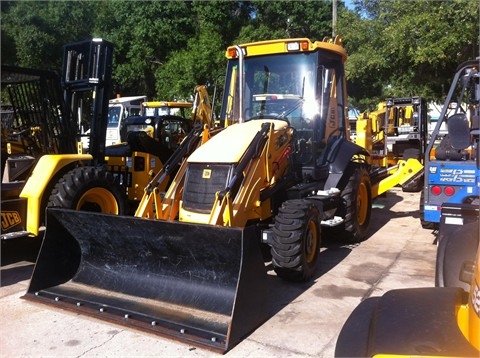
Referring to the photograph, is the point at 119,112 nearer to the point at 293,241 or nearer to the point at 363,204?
the point at 363,204

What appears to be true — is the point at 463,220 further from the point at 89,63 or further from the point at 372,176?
the point at 89,63

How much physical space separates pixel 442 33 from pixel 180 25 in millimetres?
11573

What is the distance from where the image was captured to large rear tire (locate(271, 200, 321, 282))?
4848mm

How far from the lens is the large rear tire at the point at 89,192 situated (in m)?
5.62

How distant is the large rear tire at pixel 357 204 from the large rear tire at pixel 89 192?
313 cm

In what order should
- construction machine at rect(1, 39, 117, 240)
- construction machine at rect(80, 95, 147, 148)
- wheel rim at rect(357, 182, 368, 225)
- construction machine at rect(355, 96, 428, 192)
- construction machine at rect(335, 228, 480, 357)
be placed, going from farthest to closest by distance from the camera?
construction machine at rect(80, 95, 147, 148) → construction machine at rect(355, 96, 428, 192) → wheel rim at rect(357, 182, 368, 225) → construction machine at rect(1, 39, 117, 240) → construction machine at rect(335, 228, 480, 357)

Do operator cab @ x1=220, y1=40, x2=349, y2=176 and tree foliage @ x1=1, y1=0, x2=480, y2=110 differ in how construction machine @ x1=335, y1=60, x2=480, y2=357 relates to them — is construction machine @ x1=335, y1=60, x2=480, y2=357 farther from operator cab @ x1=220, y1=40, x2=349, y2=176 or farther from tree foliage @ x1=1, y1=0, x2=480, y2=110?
tree foliage @ x1=1, y1=0, x2=480, y2=110

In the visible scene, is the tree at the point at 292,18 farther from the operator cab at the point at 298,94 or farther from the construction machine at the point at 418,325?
the construction machine at the point at 418,325

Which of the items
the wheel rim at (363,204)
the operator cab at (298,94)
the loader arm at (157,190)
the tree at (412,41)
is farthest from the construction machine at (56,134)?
the tree at (412,41)

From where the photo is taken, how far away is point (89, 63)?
6.57 metres

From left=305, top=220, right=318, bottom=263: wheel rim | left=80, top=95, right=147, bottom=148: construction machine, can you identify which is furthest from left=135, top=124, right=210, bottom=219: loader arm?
left=80, top=95, right=147, bottom=148: construction machine

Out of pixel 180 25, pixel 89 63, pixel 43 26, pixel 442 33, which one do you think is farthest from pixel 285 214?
pixel 43 26

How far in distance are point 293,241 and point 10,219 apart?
3.25 m

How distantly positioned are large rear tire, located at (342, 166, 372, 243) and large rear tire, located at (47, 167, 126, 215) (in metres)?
3.13
